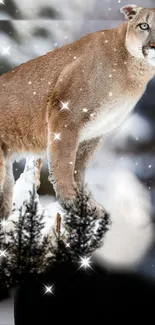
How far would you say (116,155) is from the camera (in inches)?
58.2

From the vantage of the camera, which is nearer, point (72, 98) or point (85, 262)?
point (72, 98)

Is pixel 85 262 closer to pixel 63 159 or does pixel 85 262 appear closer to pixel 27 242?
pixel 27 242

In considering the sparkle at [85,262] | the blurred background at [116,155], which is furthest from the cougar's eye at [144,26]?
the sparkle at [85,262]

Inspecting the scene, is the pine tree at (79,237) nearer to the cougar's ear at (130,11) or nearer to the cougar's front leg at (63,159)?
the cougar's front leg at (63,159)

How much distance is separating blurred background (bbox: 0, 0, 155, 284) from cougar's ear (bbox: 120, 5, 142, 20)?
0.09m

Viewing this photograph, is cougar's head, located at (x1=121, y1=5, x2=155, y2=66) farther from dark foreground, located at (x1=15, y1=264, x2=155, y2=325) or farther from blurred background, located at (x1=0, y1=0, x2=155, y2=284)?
dark foreground, located at (x1=15, y1=264, x2=155, y2=325)

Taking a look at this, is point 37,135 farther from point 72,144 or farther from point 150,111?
point 150,111

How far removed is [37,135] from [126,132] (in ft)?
0.95

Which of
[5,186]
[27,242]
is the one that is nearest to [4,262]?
[27,242]

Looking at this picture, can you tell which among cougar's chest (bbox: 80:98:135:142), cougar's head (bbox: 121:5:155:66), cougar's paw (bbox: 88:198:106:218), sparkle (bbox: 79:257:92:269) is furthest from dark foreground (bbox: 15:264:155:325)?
cougar's head (bbox: 121:5:155:66)

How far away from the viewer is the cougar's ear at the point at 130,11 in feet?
4.50

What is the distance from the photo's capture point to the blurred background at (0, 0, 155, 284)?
146 centimetres

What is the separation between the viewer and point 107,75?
135 centimetres

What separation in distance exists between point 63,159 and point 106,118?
0.18m
